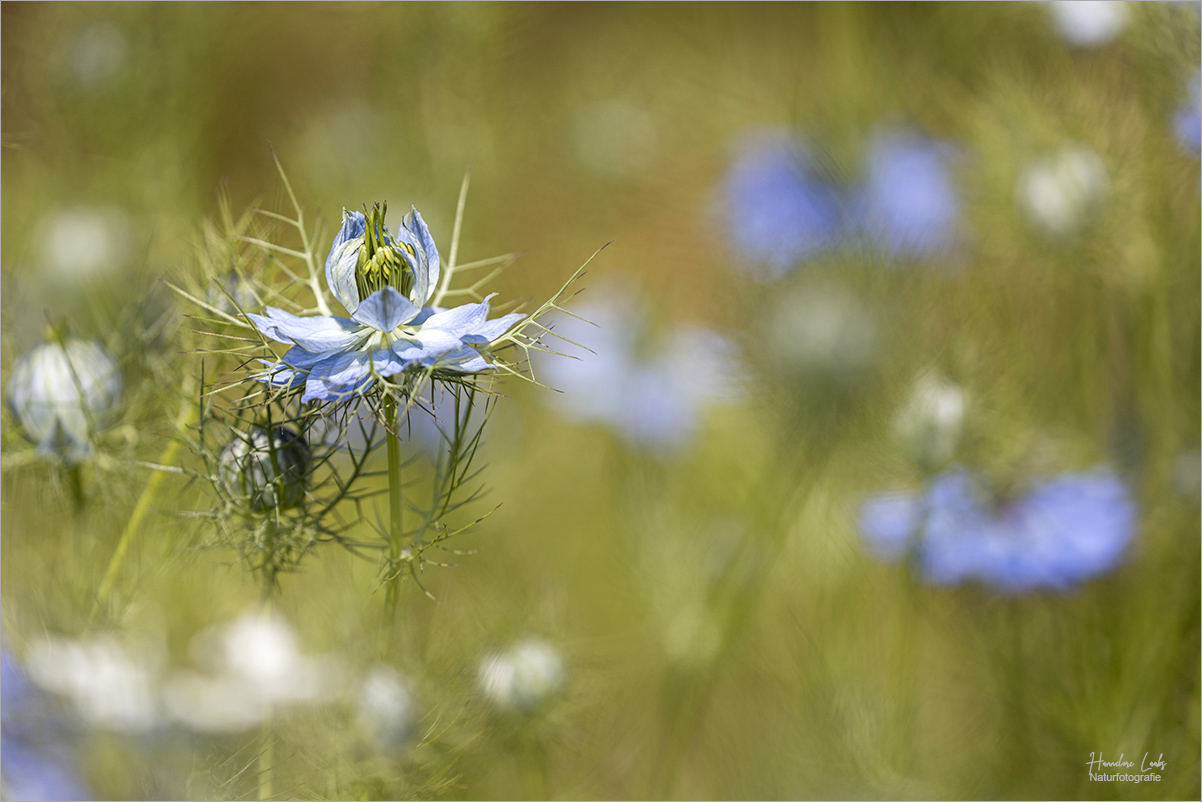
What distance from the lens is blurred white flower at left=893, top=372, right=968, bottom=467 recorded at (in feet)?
3.52

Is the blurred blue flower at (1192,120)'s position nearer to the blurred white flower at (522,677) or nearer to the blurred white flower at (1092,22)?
the blurred white flower at (1092,22)

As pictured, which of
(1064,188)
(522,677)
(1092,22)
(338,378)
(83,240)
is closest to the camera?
(338,378)

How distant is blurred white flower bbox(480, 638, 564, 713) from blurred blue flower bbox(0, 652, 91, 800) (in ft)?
1.59

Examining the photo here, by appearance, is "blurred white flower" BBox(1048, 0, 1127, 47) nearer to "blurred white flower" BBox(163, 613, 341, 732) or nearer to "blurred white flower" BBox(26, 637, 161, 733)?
"blurred white flower" BBox(163, 613, 341, 732)

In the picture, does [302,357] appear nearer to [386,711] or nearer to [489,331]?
[489,331]

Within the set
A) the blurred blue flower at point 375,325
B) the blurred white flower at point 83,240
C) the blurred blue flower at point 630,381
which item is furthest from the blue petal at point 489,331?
the blurred white flower at point 83,240

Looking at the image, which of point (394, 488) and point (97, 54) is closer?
point (394, 488)

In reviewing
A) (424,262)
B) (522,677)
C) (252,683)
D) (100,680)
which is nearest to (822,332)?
(522,677)

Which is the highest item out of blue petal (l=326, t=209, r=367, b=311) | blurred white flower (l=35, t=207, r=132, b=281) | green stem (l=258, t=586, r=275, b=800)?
blurred white flower (l=35, t=207, r=132, b=281)

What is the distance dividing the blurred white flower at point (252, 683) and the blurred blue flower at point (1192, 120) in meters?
1.19

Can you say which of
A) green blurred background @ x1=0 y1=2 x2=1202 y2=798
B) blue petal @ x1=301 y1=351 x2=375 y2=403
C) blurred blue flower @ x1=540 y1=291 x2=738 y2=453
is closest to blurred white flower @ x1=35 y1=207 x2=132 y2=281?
green blurred background @ x1=0 y1=2 x2=1202 y2=798

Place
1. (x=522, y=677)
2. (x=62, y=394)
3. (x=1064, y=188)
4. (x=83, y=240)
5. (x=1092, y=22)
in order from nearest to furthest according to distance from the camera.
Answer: (x=62, y=394)
(x=522, y=677)
(x=1092, y=22)
(x=1064, y=188)
(x=83, y=240)

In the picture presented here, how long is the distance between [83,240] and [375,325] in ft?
3.95

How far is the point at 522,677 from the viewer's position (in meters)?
0.98
